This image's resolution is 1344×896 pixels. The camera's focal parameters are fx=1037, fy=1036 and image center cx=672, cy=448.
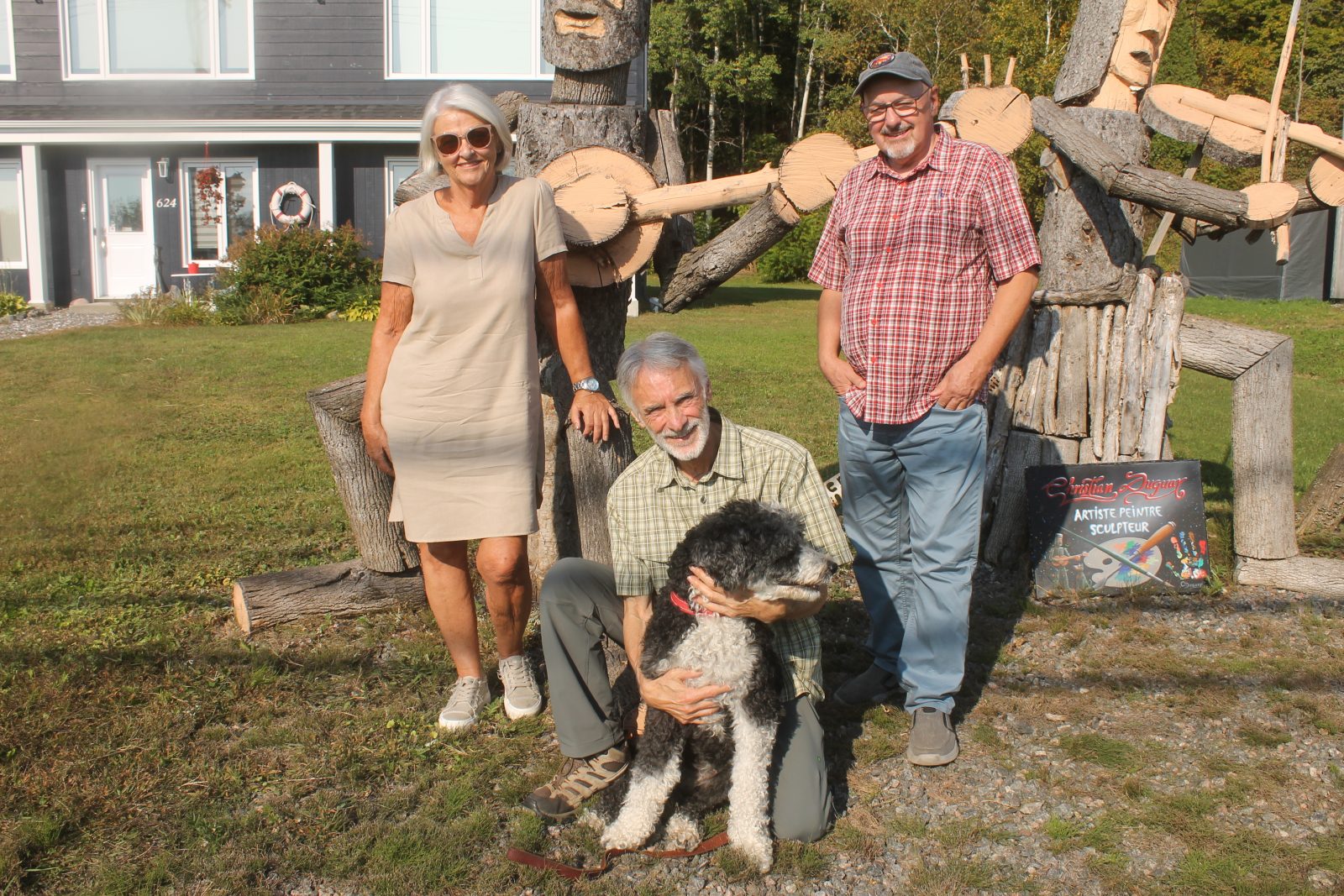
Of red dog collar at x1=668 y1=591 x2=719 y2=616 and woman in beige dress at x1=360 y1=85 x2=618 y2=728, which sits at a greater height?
woman in beige dress at x1=360 y1=85 x2=618 y2=728

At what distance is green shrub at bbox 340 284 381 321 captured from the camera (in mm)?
14781

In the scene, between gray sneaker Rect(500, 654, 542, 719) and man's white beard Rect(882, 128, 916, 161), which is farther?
gray sneaker Rect(500, 654, 542, 719)

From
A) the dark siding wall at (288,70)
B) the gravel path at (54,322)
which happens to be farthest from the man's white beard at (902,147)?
the dark siding wall at (288,70)

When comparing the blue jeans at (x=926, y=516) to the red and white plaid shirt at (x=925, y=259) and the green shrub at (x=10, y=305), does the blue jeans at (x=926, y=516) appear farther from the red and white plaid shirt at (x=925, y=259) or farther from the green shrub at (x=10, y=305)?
the green shrub at (x=10, y=305)

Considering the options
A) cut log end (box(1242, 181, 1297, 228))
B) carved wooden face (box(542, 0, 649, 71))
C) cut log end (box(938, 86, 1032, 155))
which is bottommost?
cut log end (box(1242, 181, 1297, 228))

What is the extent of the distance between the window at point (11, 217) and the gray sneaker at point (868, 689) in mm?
18197

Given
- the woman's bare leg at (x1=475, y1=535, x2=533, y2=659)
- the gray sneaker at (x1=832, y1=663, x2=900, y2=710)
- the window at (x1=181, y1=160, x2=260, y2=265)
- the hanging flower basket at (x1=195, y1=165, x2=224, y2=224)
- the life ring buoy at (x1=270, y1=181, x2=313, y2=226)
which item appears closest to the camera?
the woman's bare leg at (x1=475, y1=535, x2=533, y2=659)

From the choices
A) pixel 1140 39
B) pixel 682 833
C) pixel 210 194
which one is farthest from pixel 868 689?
pixel 210 194

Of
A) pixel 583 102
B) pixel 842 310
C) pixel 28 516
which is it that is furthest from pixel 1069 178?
pixel 28 516

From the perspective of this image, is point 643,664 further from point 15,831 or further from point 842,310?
point 15,831

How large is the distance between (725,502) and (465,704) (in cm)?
131

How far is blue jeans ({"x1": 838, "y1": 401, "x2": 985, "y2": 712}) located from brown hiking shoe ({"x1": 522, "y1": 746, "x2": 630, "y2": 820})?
39.4 inches

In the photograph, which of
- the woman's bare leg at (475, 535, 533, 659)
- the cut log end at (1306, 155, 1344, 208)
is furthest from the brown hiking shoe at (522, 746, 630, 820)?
the cut log end at (1306, 155, 1344, 208)

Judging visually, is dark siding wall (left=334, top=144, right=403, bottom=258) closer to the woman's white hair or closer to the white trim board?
the white trim board
